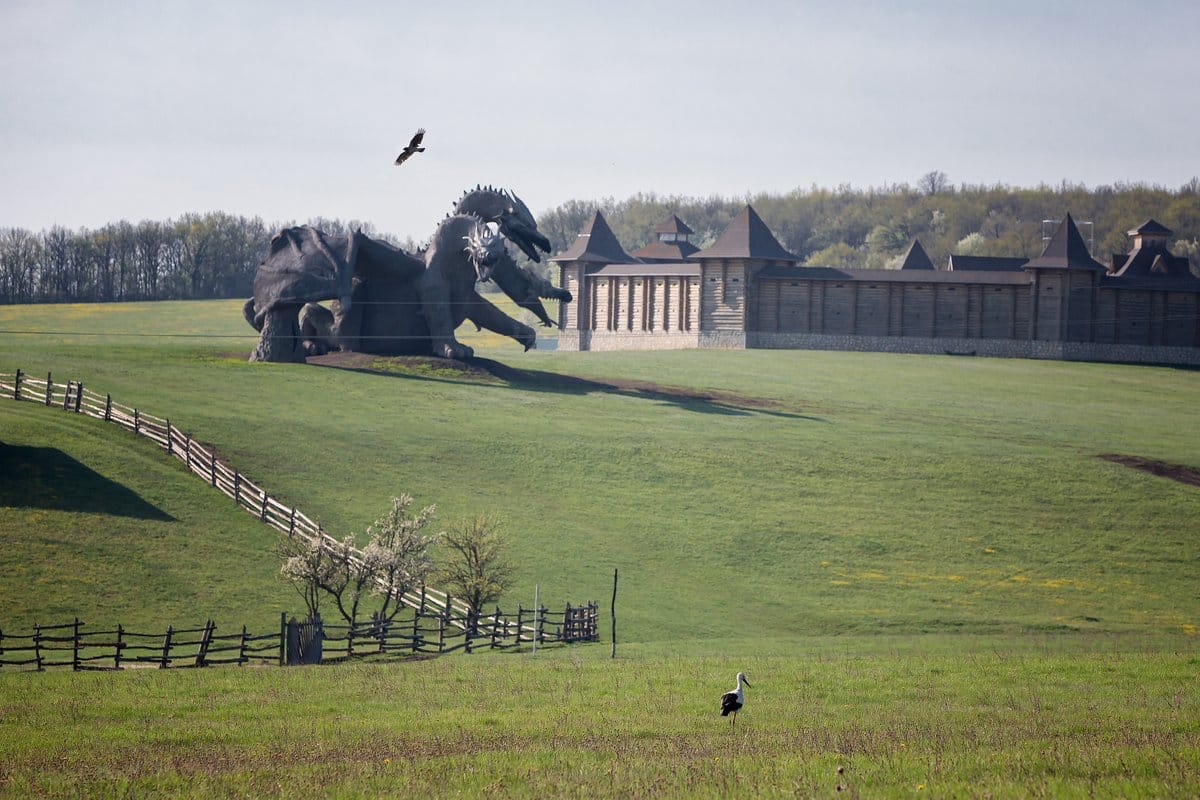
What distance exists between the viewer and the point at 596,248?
10694 cm

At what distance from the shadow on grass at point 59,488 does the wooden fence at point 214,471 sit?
277cm

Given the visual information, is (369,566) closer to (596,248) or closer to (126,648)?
(126,648)

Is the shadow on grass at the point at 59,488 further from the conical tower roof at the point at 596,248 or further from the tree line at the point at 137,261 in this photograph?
the tree line at the point at 137,261

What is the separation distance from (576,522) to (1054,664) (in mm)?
17881

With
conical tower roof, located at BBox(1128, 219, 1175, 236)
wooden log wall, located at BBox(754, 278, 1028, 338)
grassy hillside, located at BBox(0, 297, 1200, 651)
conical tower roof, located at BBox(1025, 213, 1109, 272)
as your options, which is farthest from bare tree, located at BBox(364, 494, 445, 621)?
conical tower roof, located at BBox(1128, 219, 1175, 236)

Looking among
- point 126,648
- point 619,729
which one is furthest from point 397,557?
point 619,729

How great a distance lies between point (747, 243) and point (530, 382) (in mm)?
34569

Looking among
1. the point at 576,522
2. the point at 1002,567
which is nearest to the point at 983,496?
the point at 1002,567

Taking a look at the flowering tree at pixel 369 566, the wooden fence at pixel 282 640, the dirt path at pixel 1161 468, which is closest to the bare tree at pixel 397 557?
the flowering tree at pixel 369 566

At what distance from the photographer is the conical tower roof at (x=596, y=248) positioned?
105250mm

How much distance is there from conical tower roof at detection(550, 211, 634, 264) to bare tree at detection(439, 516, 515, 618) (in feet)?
237

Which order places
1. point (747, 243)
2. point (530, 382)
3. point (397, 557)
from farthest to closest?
point (747, 243), point (530, 382), point (397, 557)

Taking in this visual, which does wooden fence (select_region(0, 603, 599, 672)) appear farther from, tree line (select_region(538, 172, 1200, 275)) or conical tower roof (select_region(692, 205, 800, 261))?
tree line (select_region(538, 172, 1200, 275))

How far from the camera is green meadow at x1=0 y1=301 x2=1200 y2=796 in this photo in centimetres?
1575
